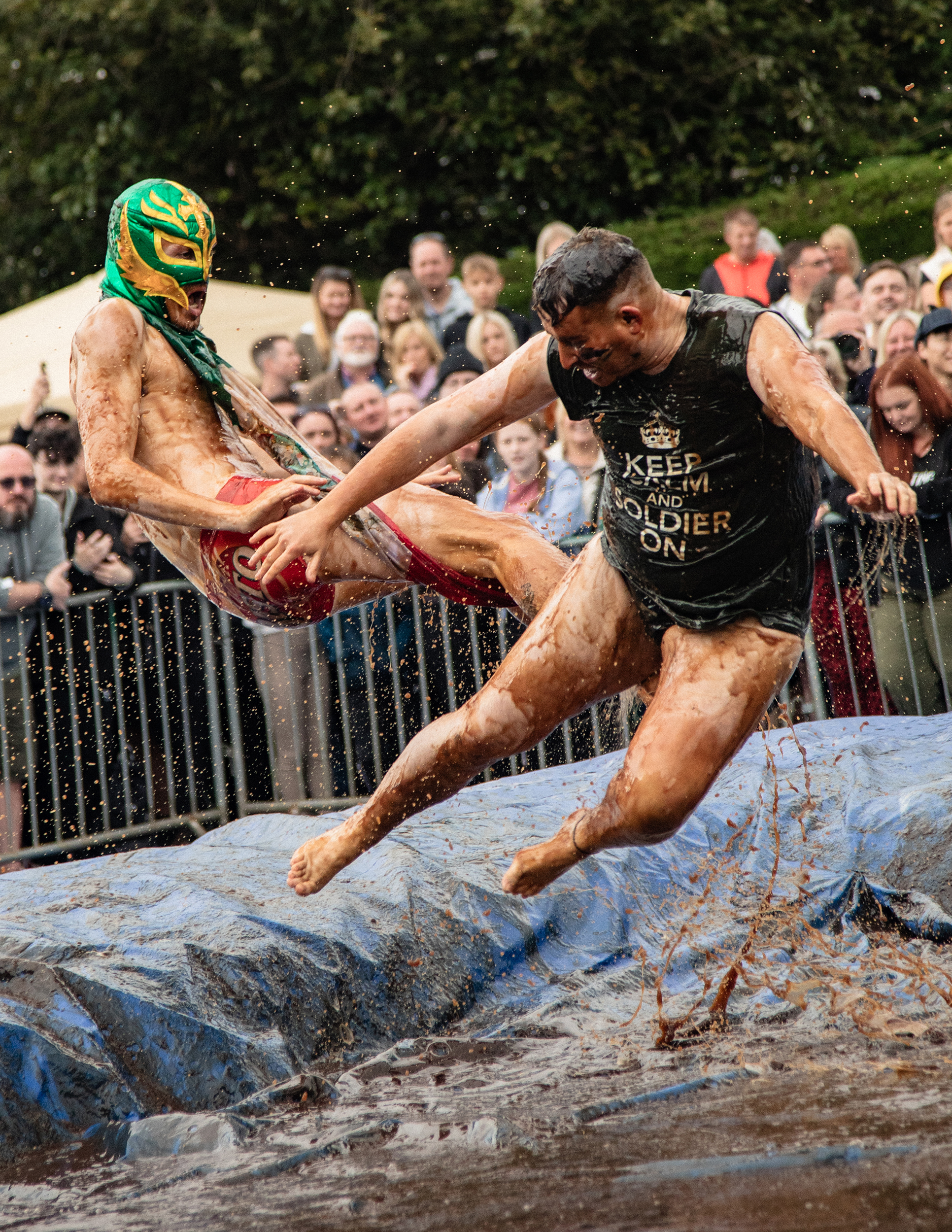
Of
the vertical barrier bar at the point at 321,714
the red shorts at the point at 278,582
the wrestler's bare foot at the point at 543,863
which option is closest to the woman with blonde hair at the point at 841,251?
the vertical barrier bar at the point at 321,714

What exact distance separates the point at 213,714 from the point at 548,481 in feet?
6.64

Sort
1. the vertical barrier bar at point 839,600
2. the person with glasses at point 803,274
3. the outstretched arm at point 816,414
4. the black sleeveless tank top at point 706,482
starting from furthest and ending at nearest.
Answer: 1. the person with glasses at point 803,274
2. the vertical barrier bar at point 839,600
3. the black sleeveless tank top at point 706,482
4. the outstretched arm at point 816,414

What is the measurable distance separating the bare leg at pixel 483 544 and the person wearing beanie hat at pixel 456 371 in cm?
354

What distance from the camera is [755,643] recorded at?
432cm

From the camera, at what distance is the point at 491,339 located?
8906 mm

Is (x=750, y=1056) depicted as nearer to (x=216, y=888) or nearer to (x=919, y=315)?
(x=216, y=888)

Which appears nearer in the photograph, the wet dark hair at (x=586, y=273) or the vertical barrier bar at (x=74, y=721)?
the wet dark hair at (x=586, y=273)

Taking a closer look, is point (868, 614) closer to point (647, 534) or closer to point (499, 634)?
point (499, 634)

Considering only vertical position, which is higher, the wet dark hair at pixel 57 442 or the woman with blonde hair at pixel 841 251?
the woman with blonde hair at pixel 841 251

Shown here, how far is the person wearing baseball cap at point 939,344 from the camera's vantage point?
23.3 ft

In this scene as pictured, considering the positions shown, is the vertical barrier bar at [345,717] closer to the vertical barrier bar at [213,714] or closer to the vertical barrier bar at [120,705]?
the vertical barrier bar at [213,714]

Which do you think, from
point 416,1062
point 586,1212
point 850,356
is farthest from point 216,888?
point 850,356

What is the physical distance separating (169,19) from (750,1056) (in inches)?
655

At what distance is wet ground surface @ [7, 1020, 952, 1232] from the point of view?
305 cm
